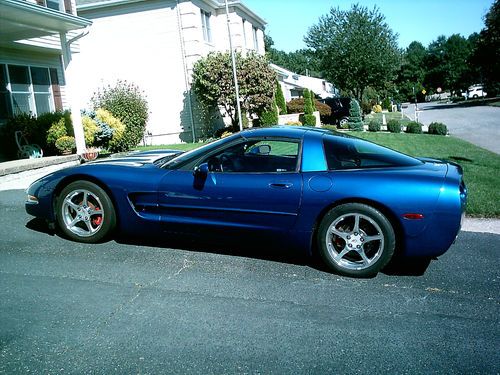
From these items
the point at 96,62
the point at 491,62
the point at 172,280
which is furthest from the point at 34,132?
the point at 491,62

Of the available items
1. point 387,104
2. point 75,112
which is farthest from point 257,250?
point 387,104

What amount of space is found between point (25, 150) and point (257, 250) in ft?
30.6

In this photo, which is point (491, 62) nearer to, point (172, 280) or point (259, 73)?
point (259, 73)

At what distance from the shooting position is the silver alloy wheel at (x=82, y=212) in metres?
4.48

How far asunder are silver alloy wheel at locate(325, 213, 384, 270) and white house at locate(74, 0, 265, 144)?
15.0 meters

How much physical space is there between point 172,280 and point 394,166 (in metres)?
2.34

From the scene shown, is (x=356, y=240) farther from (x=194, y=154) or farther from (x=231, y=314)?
(x=194, y=154)

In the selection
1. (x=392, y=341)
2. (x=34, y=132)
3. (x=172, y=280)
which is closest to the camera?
(x=392, y=341)

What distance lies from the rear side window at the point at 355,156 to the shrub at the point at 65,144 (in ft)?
30.2

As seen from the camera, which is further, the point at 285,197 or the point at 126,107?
the point at 126,107

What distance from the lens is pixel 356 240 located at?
3.76m

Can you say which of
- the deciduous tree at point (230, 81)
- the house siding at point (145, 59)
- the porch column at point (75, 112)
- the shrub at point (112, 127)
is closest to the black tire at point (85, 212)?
the porch column at point (75, 112)

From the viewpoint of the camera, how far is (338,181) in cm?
376

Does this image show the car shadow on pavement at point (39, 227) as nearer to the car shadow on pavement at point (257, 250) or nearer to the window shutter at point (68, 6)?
the car shadow on pavement at point (257, 250)
